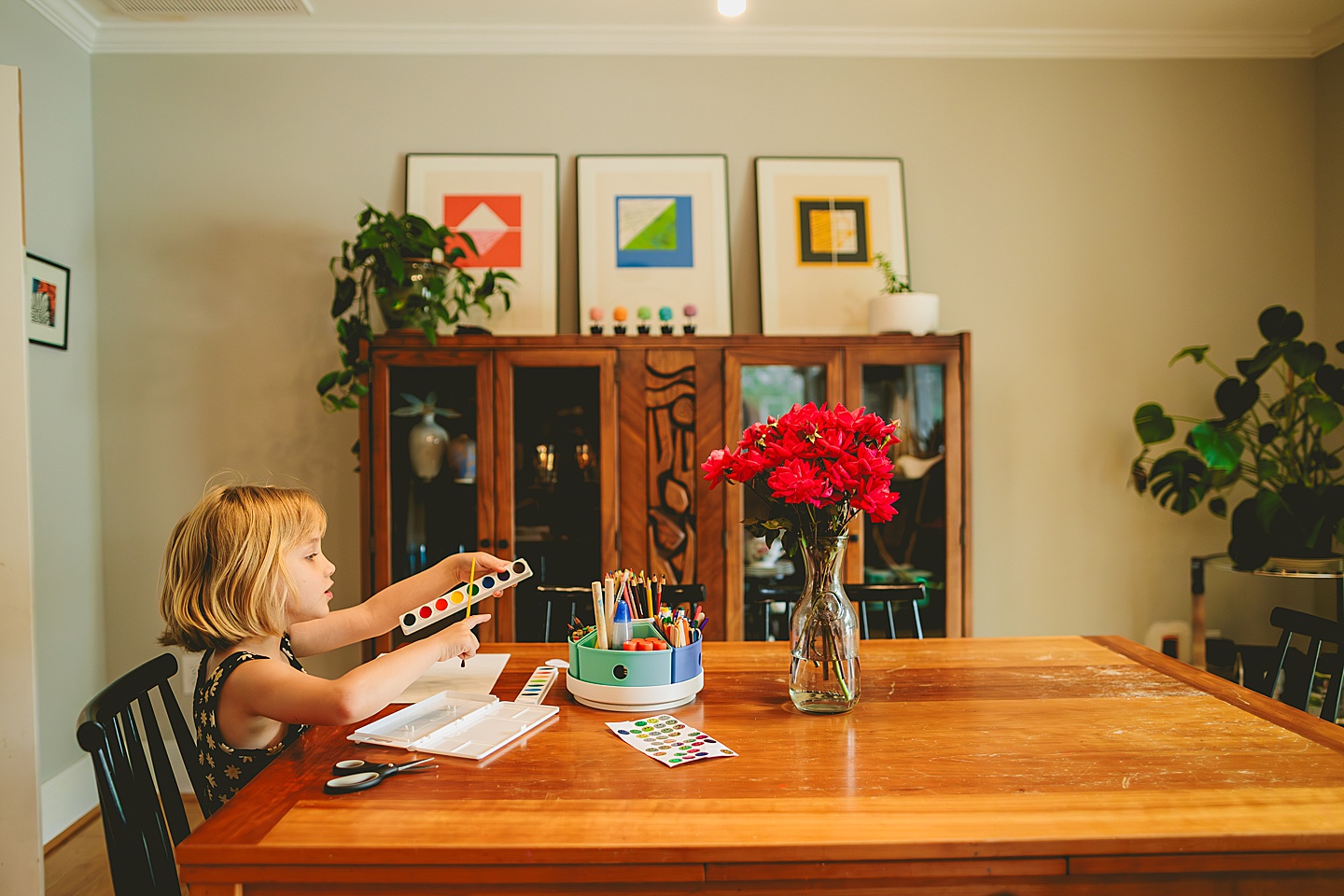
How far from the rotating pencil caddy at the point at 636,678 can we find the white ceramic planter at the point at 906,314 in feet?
5.61

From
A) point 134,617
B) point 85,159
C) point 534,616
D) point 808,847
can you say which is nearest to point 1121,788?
point 808,847

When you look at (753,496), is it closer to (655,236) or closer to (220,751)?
(655,236)

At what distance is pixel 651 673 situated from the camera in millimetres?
1459

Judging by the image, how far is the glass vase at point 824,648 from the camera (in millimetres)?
1444

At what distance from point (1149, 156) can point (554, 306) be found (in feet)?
7.95

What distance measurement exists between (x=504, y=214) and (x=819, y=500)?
85.0 inches

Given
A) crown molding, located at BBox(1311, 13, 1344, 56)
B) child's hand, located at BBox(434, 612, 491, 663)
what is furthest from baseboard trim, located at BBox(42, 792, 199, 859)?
crown molding, located at BBox(1311, 13, 1344, 56)

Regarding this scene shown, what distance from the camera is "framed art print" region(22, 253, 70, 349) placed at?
2658 mm

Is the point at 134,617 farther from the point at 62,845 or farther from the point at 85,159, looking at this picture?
the point at 85,159

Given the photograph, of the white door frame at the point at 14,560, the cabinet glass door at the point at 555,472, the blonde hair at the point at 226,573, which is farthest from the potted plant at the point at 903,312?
the white door frame at the point at 14,560

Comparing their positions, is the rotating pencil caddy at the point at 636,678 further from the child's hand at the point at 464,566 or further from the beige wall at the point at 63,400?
the beige wall at the point at 63,400

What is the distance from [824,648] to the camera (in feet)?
4.74

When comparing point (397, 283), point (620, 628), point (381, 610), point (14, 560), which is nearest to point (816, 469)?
point (620, 628)

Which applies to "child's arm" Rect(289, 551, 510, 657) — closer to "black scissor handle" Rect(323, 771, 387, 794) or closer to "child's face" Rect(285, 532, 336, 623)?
"child's face" Rect(285, 532, 336, 623)
